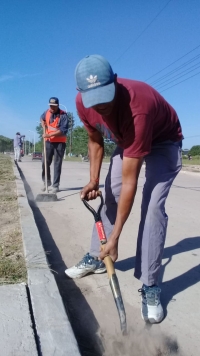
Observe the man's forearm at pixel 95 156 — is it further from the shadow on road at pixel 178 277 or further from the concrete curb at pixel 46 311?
the shadow on road at pixel 178 277

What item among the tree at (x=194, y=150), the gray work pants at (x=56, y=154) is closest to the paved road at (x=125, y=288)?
the gray work pants at (x=56, y=154)

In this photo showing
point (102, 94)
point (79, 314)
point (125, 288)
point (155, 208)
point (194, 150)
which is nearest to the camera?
point (102, 94)

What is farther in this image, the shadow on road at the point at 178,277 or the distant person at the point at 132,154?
the shadow on road at the point at 178,277

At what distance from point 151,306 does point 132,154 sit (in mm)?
1034

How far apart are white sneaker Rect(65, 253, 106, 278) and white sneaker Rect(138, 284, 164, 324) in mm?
607

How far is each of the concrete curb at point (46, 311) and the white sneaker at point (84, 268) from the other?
0.84 feet

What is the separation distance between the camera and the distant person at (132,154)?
2150 millimetres

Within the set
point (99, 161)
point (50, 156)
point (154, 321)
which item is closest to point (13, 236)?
point (99, 161)

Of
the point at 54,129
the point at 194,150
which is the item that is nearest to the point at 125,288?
the point at 54,129

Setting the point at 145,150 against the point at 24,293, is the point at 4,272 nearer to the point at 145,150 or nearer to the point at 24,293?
the point at 24,293

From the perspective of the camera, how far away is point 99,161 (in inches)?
119

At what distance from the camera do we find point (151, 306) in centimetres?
247

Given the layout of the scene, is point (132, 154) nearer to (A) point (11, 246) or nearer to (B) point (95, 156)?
(B) point (95, 156)

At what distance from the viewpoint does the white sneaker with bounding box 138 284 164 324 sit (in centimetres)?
243
